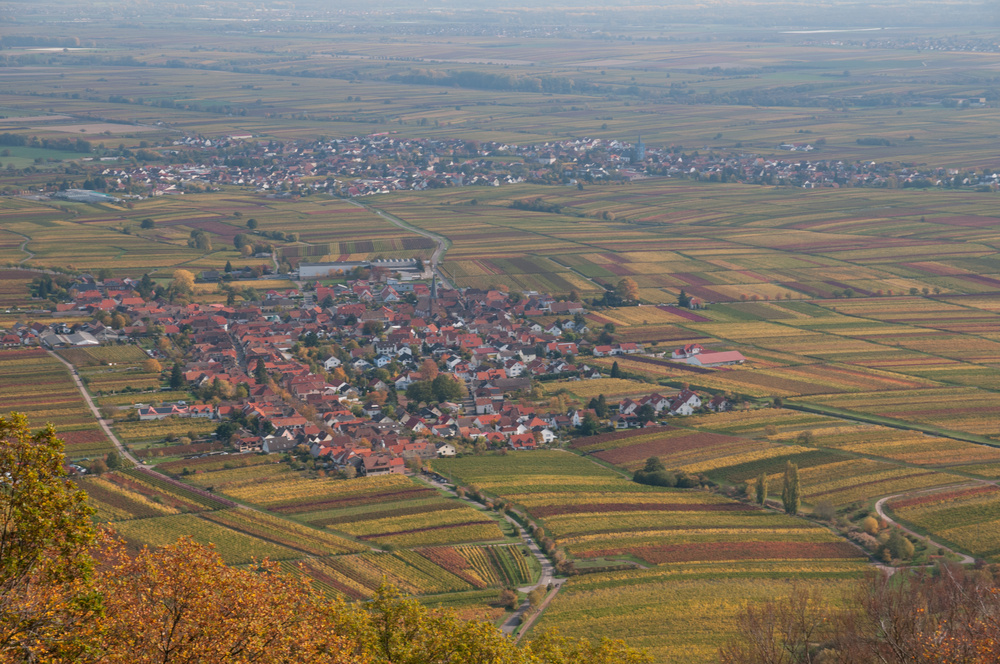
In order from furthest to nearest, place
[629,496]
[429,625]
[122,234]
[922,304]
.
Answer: [122,234] → [922,304] → [629,496] → [429,625]

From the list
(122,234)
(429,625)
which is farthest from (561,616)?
(122,234)

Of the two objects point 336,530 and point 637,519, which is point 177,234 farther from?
point 637,519

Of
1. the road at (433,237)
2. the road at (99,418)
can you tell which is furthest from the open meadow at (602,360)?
the road at (433,237)

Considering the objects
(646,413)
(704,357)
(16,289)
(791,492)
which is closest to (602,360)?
(704,357)

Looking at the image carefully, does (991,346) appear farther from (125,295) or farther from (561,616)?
(125,295)

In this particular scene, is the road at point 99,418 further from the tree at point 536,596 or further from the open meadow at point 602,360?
the tree at point 536,596
